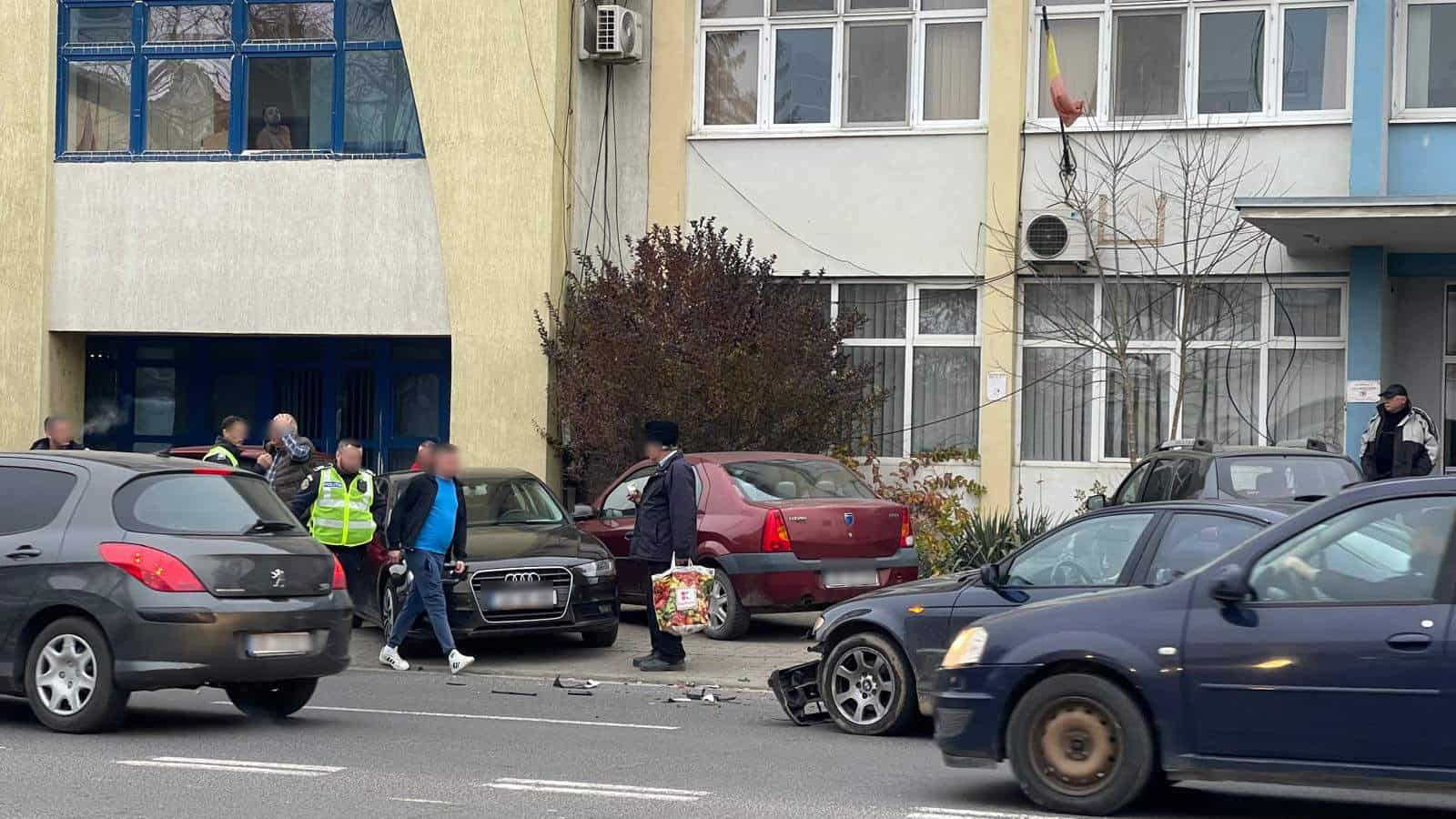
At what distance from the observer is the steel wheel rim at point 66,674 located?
1010cm

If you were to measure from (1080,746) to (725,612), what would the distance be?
754 cm

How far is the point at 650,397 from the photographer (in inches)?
731

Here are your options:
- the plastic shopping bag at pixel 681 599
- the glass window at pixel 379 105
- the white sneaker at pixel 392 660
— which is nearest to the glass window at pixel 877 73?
the glass window at pixel 379 105

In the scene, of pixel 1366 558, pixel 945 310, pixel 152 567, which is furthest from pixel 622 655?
pixel 1366 558

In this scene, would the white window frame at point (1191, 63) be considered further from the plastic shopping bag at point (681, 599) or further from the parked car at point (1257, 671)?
the parked car at point (1257, 671)

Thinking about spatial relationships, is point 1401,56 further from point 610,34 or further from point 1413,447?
point 610,34

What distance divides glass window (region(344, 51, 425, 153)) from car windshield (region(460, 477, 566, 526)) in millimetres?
6844

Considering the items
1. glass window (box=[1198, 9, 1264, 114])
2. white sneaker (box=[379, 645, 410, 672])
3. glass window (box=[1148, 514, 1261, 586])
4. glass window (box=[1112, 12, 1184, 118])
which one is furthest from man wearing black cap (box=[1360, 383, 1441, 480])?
white sneaker (box=[379, 645, 410, 672])

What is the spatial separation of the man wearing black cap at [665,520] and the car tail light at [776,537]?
1.34m

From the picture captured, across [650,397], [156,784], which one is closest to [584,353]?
[650,397]

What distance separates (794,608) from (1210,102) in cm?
→ 821

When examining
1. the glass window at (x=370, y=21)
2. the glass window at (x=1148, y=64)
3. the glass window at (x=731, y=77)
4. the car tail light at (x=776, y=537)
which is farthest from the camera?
the glass window at (x=370, y=21)

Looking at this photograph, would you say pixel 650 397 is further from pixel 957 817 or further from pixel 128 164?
pixel 957 817

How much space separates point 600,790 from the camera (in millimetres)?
8461
